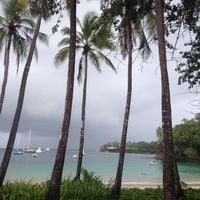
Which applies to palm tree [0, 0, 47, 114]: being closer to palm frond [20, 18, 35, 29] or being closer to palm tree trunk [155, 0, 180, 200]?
palm frond [20, 18, 35, 29]

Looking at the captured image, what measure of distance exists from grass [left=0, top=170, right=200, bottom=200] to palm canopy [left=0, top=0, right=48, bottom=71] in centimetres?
863

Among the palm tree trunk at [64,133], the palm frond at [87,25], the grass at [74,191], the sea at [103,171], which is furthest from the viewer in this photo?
the sea at [103,171]

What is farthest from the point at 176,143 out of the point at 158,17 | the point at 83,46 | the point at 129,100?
the point at 158,17

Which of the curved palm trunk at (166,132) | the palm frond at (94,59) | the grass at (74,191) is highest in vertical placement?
the palm frond at (94,59)

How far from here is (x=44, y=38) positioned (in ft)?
67.8

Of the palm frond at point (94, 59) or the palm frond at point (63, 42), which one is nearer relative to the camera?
the palm frond at point (94, 59)

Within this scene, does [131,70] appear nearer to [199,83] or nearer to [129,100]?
[129,100]

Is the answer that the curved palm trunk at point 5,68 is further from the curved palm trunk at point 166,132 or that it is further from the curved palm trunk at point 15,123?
the curved palm trunk at point 166,132

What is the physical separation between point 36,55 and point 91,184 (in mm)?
9158

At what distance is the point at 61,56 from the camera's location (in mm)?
22500

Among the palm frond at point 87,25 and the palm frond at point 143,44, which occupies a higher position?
the palm frond at point 87,25

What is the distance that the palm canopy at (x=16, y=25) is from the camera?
19.0m

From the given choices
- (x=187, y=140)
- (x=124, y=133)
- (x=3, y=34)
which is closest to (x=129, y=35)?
(x=124, y=133)

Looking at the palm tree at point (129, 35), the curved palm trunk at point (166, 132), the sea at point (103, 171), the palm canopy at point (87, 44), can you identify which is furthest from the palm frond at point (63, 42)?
the curved palm trunk at point (166, 132)
